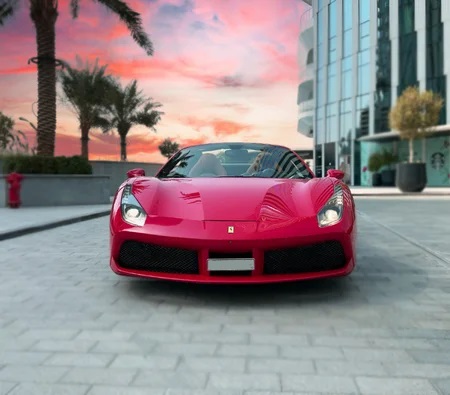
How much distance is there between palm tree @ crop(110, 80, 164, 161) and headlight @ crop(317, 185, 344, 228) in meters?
34.1

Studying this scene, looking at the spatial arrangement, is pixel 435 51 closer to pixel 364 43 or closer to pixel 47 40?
pixel 364 43

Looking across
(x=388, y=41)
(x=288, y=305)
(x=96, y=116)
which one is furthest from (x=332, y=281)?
(x=388, y=41)

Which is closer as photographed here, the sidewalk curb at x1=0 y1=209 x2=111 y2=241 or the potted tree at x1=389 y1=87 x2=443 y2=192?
the sidewalk curb at x1=0 y1=209 x2=111 y2=241

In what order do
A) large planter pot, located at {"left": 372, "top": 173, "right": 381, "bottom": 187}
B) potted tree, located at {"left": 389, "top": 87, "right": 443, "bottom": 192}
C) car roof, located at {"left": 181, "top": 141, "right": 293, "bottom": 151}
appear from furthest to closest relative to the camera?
large planter pot, located at {"left": 372, "top": 173, "right": 381, "bottom": 187}, potted tree, located at {"left": 389, "top": 87, "right": 443, "bottom": 192}, car roof, located at {"left": 181, "top": 141, "right": 293, "bottom": 151}

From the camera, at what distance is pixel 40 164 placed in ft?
51.4

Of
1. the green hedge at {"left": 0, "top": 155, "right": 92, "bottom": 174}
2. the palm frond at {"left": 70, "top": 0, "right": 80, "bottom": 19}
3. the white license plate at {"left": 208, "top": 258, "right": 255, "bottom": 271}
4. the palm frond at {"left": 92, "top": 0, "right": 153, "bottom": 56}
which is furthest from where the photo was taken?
the palm frond at {"left": 70, "top": 0, "right": 80, "bottom": 19}

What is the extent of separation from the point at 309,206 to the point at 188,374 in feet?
6.06

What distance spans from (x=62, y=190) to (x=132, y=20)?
20.9 feet

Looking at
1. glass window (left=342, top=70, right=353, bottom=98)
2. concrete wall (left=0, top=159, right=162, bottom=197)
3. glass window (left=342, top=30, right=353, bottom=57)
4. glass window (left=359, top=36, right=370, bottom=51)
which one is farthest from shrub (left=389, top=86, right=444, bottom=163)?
glass window (left=342, top=30, right=353, bottom=57)

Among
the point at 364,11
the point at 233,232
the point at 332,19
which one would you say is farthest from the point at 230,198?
the point at 332,19

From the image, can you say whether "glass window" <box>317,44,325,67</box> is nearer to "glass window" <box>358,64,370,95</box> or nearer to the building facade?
the building facade

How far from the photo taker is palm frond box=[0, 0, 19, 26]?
15.9m

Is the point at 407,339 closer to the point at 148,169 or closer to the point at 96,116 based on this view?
the point at 148,169

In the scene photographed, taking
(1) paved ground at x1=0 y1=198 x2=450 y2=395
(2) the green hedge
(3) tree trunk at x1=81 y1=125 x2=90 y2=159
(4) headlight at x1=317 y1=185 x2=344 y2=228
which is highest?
(3) tree trunk at x1=81 y1=125 x2=90 y2=159
